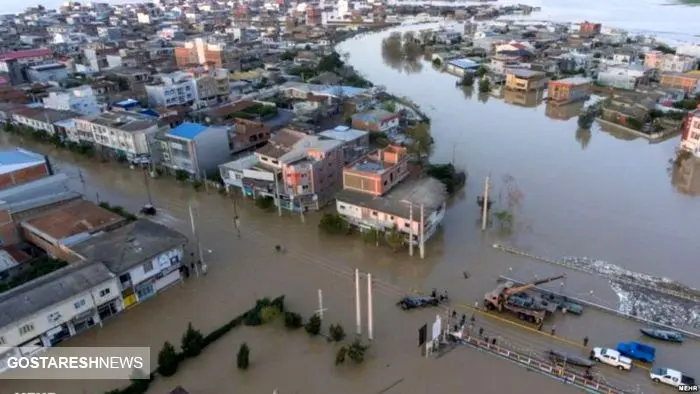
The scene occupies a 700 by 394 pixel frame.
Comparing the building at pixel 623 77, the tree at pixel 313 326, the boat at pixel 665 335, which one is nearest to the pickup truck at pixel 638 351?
the boat at pixel 665 335

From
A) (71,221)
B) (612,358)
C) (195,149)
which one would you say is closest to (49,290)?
(71,221)

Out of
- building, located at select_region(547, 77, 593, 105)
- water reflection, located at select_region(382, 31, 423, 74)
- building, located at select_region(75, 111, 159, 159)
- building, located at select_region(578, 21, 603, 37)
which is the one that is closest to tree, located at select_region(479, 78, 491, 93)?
building, located at select_region(547, 77, 593, 105)

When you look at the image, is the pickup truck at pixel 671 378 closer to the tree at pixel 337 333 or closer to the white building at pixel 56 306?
the tree at pixel 337 333

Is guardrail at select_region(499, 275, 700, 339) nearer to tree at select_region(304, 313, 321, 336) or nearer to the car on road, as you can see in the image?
the car on road

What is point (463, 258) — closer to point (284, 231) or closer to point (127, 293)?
point (284, 231)

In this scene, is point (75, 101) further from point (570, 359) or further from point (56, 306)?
point (570, 359)

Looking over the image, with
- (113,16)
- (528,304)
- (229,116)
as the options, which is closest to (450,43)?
(229,116)

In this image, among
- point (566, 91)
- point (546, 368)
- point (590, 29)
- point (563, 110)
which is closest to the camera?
point (546, 368)

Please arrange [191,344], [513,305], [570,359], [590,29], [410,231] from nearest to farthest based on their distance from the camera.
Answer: [570,359] → [191,344] → [513,305] → [410,231] → [590,29]
